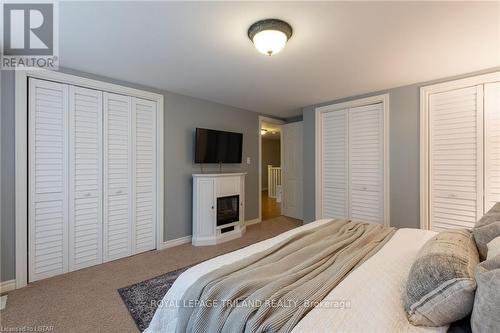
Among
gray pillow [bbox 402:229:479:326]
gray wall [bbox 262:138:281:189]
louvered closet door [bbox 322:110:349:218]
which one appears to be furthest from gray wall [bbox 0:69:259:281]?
gray wall [bbox 262:138:281:189]

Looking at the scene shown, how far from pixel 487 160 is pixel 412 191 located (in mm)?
808

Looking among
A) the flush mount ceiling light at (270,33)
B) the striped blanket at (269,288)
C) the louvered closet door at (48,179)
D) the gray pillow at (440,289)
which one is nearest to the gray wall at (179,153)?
the louvered closet door at (48,179)

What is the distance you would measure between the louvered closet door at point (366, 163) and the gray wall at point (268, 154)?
20.2ft

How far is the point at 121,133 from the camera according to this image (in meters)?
2.93

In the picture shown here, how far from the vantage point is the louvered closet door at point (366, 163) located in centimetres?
338

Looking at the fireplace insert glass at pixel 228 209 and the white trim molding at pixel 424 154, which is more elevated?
the white trim molding at pixel 424 154

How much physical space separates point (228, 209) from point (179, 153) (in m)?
1.21

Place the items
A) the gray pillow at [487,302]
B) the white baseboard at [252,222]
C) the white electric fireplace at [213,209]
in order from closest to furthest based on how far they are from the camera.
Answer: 1. the gray pillow at [487,302]
2. the white electric fireplace at [213,209]
3. the white baseboard at [252,222]

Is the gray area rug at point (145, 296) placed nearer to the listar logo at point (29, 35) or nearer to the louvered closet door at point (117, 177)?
the louvered closet door at point (117, 177)

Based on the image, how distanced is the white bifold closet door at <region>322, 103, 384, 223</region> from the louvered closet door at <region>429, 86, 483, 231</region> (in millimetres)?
600

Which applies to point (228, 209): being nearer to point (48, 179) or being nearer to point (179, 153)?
point (179, 153)

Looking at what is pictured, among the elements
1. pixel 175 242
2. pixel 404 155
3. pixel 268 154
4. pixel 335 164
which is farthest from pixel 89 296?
pixel 268 154

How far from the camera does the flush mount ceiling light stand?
170cm

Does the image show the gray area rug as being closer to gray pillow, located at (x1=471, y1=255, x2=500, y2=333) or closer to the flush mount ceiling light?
gray pillow, located at (x1=471, y1=255, x2=500, y2=333)
